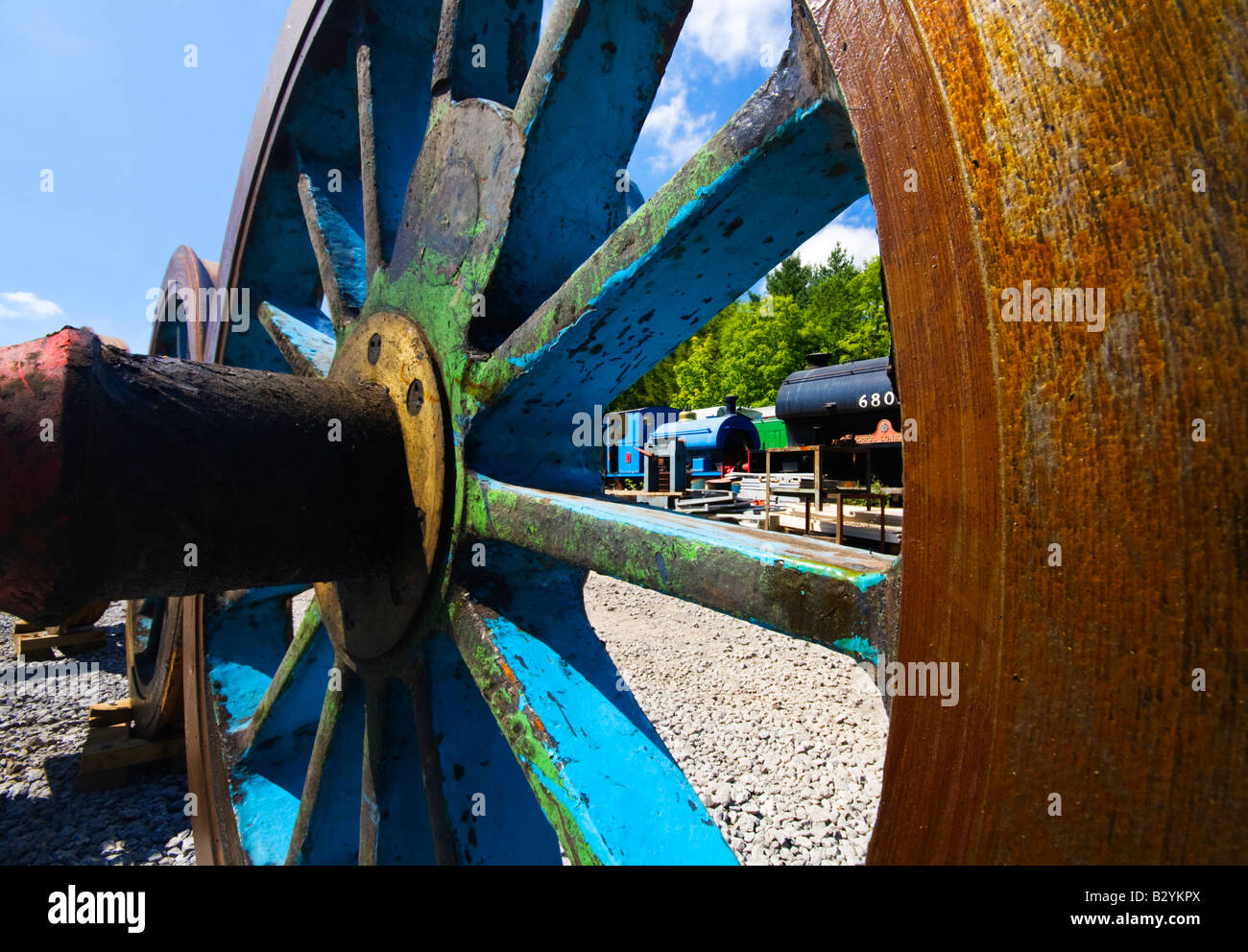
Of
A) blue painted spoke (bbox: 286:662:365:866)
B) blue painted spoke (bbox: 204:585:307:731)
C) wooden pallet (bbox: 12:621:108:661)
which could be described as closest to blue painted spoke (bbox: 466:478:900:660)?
blue painted spoke (bbox: 286:662:365:866)

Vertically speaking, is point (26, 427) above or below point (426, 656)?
above

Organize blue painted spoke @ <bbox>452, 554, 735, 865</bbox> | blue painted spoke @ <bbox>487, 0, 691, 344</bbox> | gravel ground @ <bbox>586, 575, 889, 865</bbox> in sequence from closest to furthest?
blue painted spoke @ <bbox>452, 554, 735, 865</bbox> → blue painted spoke @ <bbox>487, 0, 691, 344</bbox> → gravel ground @ <bbox>586, 575, 889, 865</bbox>

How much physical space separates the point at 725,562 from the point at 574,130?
0.81 m

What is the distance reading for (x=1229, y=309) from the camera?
0.34 metres

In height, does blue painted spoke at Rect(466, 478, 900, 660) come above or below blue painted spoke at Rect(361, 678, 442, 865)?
above

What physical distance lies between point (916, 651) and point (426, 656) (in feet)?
3.01

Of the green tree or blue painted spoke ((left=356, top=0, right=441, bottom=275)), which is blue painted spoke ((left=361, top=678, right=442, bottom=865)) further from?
the green tree

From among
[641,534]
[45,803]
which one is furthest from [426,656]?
[45,803]

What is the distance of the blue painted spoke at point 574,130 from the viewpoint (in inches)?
39.5

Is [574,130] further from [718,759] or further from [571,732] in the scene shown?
[718,759]

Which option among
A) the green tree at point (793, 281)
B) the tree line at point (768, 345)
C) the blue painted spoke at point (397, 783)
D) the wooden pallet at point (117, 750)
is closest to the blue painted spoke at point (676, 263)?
the blue painted spoke at point (397, 783)

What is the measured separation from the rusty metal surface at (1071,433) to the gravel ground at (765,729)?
120 centimetres

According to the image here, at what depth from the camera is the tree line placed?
20.6m
